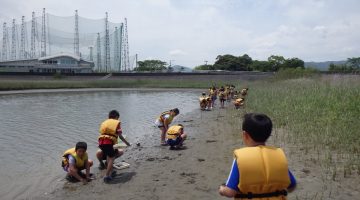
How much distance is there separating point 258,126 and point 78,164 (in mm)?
6395

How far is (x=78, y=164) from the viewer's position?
8.84m

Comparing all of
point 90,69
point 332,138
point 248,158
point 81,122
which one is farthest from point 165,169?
point 90,69

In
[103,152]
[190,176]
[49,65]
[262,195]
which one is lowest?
[190,176]

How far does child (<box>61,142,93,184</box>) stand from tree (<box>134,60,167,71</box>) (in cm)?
10937

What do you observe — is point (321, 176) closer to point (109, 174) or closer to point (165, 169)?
point (165, 169)

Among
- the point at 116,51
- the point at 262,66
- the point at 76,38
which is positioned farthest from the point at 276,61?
the point at 76,38

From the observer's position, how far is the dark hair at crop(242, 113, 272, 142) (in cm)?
337

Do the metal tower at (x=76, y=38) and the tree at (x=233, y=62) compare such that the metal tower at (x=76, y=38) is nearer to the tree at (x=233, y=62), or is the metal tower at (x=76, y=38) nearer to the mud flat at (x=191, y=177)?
the tree at (x=233, y=62)

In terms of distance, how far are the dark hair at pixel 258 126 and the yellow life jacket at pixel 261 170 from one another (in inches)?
4.3

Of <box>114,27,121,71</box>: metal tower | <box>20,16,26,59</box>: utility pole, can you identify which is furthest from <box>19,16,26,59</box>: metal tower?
<box>114,27,121,71</box>: metal tower

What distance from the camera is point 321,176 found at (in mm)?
7238

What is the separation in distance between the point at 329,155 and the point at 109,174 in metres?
4.91

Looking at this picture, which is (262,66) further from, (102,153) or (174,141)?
(102,153)

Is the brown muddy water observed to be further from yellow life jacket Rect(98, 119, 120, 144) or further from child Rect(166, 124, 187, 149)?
child Rect(166, 124, 187, 149)
